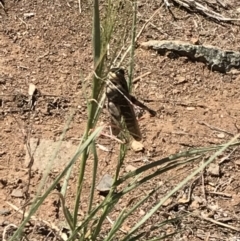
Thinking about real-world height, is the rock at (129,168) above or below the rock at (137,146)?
below

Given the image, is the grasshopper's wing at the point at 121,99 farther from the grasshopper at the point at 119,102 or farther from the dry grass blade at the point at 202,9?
the dry grass blade at the point at 202,9

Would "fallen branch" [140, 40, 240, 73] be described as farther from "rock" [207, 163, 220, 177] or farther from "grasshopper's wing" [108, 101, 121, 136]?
"grasshopper's wing" [108, 101, 121, 136]

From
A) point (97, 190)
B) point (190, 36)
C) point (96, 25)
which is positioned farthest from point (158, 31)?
point (96, 25)

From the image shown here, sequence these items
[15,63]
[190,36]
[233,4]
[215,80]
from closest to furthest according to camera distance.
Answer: [15,63], [215,80], [190,36], [233,4]

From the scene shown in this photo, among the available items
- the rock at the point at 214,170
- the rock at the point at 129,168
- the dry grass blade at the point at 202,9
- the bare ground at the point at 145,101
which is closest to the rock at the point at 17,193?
Answer: the bare ground at the point at 145,101

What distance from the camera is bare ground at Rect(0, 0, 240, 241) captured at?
2.42m

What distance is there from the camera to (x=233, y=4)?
3607mm

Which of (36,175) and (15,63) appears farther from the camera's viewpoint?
(15,63)

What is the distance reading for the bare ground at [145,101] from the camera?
242 centimetres

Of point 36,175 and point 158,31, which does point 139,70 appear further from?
point 36,175

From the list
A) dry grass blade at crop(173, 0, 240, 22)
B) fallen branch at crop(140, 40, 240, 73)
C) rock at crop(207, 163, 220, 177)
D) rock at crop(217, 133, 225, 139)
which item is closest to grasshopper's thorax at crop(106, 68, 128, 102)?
rock at crop(207, 163, 220, 177)

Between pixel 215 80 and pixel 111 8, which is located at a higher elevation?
pixel 111 8

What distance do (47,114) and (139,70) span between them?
0.58 m

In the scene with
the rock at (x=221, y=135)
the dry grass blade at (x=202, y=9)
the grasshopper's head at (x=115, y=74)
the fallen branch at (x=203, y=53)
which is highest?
the grasshopper's head at (x=115, y=74)
